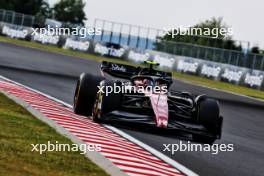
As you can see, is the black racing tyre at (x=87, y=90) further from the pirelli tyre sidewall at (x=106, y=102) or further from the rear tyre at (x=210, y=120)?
the rear tyre at (x=210, y=120)

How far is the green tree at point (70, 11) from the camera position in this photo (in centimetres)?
12538

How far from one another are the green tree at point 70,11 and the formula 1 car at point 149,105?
375ft

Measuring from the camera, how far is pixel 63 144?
30.4 feet

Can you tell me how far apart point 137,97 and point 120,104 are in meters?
0.39

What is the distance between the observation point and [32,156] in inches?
319

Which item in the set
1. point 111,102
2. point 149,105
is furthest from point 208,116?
point 111,102

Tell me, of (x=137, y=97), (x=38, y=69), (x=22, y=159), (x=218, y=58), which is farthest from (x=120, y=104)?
(x=218, y=58)

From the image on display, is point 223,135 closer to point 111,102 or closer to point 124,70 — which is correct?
point 124,70

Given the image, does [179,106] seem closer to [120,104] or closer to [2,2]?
[120,104]

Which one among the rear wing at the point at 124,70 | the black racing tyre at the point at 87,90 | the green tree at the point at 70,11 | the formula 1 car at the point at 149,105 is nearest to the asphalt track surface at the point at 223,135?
the formula 1 car at the point at 149,105

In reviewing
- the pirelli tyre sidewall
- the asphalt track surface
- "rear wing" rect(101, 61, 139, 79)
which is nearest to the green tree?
the asphalt track surface

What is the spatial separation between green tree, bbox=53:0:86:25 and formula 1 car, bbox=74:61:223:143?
114 meters

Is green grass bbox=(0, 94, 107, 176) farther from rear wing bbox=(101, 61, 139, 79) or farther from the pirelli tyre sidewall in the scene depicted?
rear wing bbox=(101, 61, 139, 79)

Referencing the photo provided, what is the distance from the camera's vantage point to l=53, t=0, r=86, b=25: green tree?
125375 mm
